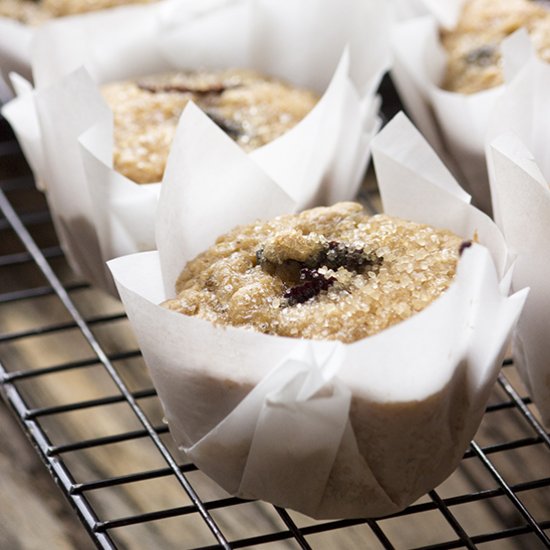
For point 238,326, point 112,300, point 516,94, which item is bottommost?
point 112,300

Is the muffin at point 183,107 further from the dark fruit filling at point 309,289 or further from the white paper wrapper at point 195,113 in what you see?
the dark fruit filling at point 309,289

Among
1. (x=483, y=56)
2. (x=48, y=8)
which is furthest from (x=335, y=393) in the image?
(x=48, y=8)

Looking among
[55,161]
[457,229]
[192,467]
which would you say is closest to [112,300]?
[55,161]

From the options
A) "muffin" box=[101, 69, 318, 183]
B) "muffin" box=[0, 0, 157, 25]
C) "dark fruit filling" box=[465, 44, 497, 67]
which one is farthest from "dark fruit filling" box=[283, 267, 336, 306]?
"muffin" box=[0, 0, 157, 25]

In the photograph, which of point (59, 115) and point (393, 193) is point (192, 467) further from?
point (59, 115)

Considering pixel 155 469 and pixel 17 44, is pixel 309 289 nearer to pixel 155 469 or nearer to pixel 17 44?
pixel 155 469

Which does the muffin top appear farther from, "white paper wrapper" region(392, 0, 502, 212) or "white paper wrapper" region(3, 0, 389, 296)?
"white paper wrapper" region(392, 0, 502, 212)

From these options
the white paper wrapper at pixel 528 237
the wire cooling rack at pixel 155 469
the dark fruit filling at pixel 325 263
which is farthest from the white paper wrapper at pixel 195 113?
the white paper wrapper at pixel 528 237
